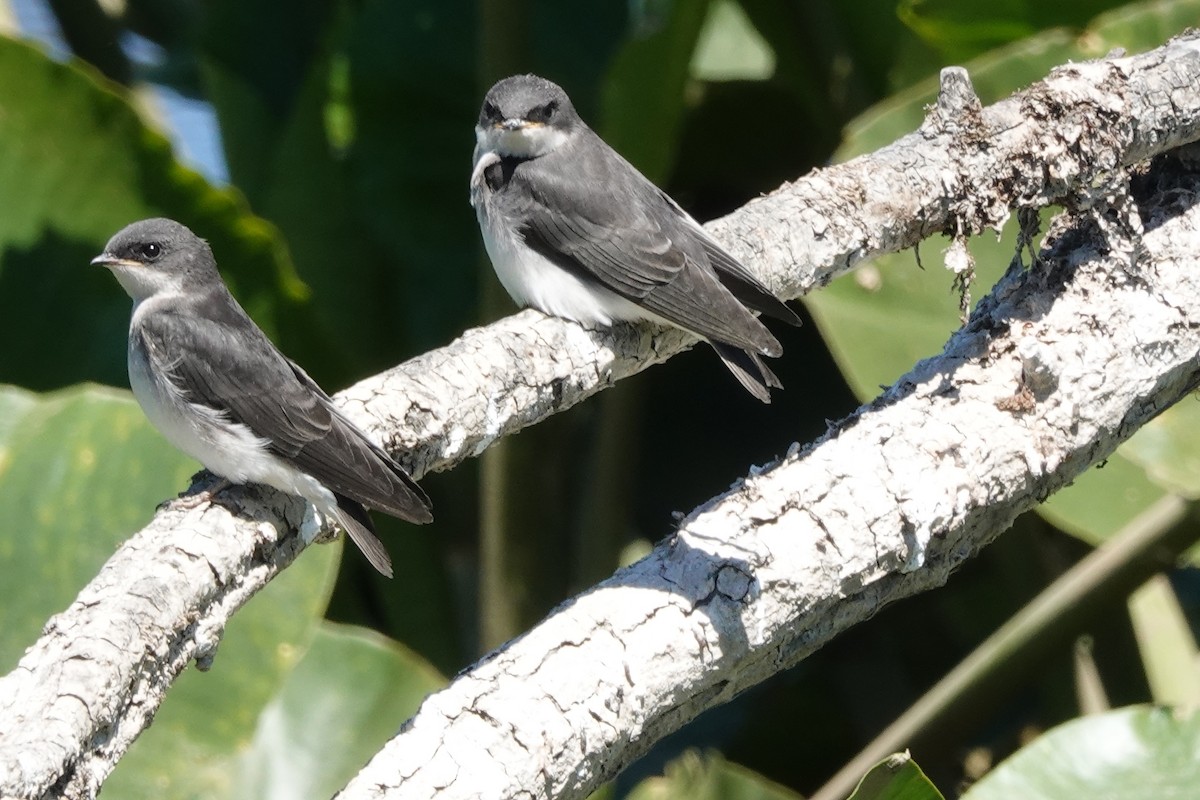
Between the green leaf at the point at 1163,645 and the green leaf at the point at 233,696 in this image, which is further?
the green leaf at the point at 1163,645

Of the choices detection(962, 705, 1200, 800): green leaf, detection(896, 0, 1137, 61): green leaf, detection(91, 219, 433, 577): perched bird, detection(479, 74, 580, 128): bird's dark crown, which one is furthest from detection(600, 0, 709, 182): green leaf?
detection(962, 705, 1200, 800): green leaf

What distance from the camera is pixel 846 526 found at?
2318 millimetres

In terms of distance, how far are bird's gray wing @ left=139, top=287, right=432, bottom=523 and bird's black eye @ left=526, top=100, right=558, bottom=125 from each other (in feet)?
3.21

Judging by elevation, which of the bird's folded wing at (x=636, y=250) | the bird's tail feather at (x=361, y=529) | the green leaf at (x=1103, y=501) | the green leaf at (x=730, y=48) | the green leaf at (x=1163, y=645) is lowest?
the green leaf at (x=1163, y=645)

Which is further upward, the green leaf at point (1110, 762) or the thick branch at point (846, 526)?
the thick branch at point (846, 526)

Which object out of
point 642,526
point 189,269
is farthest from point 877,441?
point 642,526

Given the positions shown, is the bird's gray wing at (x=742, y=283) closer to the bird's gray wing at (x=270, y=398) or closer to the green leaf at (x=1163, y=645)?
the bird's gray wing at (x=270, y=398)

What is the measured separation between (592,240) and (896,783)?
1886mm

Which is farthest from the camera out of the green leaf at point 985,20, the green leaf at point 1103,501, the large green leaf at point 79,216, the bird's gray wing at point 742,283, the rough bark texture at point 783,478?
the green leaf at point 985,20

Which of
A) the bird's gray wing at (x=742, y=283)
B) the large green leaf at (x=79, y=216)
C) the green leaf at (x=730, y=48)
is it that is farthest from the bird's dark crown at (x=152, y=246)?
the green leaf at (x=730, y=48)

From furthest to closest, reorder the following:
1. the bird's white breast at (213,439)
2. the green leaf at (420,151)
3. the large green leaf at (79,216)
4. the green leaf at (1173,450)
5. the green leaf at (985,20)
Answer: the green leaf at (420,151), the green leaf at (985,20), the large green leaf at (79,216), the green leaf at (1173,450), the bird's white breast at (213,439)

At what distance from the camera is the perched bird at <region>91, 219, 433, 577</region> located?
2.63 m

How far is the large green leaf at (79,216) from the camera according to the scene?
4.09 m

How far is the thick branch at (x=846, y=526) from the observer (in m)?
2.02
